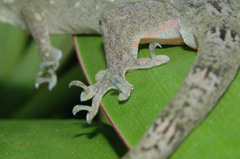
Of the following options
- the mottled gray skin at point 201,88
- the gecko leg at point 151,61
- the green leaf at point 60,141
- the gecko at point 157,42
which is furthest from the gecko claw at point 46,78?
the mottled gray skin at point 201,88

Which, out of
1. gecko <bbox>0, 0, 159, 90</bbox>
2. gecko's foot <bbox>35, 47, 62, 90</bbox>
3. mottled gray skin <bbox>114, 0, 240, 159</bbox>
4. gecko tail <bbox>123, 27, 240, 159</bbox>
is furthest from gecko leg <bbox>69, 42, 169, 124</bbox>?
gecko's foot <bbox>35, 47, 62, 90</bbox>

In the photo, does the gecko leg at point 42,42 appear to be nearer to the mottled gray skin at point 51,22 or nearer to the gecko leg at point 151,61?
the mottled gray skin at point 51,22

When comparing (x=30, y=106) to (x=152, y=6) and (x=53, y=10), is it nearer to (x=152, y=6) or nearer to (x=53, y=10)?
(x=53, y=10)

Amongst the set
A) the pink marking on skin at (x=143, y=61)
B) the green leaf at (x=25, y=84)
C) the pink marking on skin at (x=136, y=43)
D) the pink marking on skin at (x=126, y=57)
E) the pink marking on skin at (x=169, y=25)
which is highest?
the pink marking on skin at (x=169, y=25)

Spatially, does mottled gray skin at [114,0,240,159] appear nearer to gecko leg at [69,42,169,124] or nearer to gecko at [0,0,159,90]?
gecko leg at [69,42,169,124]

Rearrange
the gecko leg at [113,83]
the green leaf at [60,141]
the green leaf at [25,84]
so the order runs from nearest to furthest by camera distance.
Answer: the green leaf at [60,141], the gecko leg at [113,83], the green leaf at [25,84]

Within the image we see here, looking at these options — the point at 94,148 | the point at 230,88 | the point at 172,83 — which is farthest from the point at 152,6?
the point at 94,148

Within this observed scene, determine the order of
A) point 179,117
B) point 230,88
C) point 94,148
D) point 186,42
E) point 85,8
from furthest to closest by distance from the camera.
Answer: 1. point 85,8
2. point 186,42
3. point 94,148
4. point 230,88
5. point 179,117
